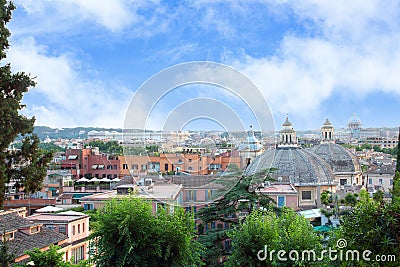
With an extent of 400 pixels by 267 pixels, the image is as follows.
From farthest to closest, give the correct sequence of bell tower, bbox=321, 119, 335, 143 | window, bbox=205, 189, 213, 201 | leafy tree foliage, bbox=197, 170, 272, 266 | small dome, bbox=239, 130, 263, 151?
bell tower, bbox=321, 119, 335, 143 → leafy tree foliage, bbox=197, 170, 272, 266 → window, bbox=205, 189, 213, 201 → small dome, bbox=239, 130, 263, 151

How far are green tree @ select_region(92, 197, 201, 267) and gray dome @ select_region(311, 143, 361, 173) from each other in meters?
35.5

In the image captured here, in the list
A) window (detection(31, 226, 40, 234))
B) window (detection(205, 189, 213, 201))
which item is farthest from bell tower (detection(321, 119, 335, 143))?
window (detection(205, 189, 213, 201))

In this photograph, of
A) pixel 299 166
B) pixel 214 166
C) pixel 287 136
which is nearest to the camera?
pixel 214 166

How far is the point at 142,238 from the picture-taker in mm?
9914

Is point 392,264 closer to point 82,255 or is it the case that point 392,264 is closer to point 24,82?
point 24,82

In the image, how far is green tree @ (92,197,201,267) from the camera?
32.1 feet

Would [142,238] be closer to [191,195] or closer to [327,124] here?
[191,195]

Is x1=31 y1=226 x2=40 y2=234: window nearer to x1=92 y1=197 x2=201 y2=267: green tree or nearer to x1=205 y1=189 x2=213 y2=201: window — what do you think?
x1=92 y1=197 x2=201 y2=267: green tree

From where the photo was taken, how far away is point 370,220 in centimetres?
550

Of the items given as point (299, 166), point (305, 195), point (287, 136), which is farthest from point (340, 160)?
point (305, 195)

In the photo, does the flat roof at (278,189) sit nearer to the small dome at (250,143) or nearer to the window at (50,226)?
the window at (50,226)

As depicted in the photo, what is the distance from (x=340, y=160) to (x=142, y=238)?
37.2 meters

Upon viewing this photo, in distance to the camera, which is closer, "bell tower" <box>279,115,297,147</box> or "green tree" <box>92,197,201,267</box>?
"green tree" <box>92,197,201,267</box>

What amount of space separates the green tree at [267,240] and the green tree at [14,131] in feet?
13.7
